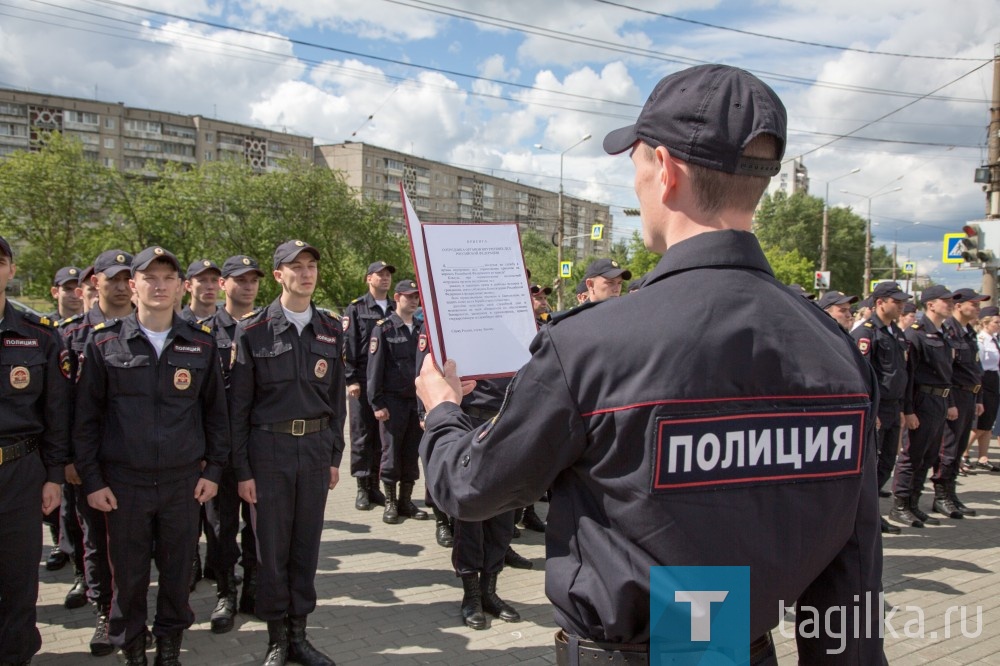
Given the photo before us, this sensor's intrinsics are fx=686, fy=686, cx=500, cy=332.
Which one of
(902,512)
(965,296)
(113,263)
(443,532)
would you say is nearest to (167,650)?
(443,532)

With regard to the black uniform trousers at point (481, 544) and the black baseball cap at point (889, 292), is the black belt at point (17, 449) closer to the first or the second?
the black uniform trousers at point (481, 544)

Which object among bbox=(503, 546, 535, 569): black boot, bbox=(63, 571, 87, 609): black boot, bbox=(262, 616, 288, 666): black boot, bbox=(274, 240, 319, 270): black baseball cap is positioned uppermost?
bbox=(274, 240, 319, 270): black baseball cap

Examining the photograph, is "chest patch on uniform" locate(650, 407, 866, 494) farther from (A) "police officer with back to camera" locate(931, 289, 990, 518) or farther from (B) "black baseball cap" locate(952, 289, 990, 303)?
(B) "black baseball cap" locate(952, 289, 990, 303)

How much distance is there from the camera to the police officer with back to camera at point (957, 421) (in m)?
7.82

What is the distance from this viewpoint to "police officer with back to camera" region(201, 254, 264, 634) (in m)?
4.75

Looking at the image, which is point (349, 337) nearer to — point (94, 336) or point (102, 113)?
point (94, 336)

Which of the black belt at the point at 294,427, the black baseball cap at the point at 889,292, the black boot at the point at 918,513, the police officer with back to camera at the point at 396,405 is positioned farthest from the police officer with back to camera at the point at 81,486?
the black boot at the point at 918,513

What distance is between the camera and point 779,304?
55.9 inches

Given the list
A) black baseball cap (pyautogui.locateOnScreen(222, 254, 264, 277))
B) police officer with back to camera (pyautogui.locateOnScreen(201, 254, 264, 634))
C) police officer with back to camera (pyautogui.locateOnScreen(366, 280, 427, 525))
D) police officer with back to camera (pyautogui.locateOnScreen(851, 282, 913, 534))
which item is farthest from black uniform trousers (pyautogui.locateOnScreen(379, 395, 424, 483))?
police officer with back to camera (pyautogui.locateOnScreen(851, 282, 913, 534))

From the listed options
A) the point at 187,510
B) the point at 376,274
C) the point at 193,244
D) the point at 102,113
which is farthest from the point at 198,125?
the point at 187,510

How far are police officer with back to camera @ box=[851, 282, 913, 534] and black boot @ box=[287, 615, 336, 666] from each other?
5.75 metres

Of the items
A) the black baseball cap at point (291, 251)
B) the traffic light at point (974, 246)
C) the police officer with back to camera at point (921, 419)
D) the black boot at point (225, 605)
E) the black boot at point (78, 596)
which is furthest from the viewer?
the traffic light at point (974, 246)

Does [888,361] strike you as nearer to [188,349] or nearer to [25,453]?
[188,349]

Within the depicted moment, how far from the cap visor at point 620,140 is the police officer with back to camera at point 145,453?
321 cm
